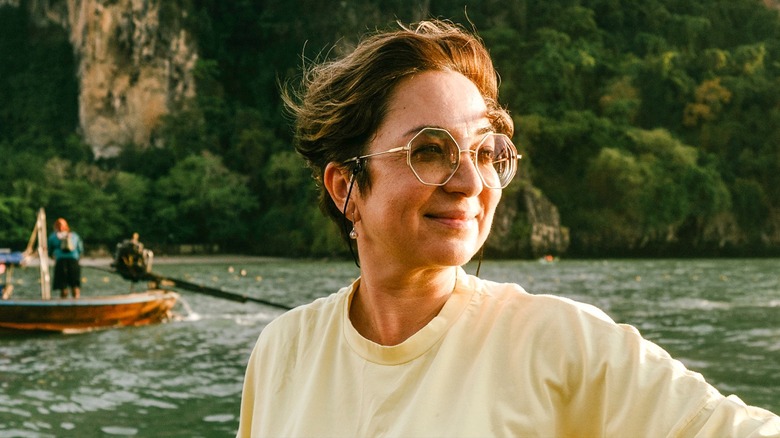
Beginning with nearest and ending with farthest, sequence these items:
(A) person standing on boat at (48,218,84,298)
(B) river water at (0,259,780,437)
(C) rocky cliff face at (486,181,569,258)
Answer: (B) river water at (0,259,780,437) → (A) person standing on boat at (48,218,84,298) → (C) rocky cliff face at (486,181,569,258)

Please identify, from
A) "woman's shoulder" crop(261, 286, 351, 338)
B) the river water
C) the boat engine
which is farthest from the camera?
the boat engine

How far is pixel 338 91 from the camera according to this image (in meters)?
1.52

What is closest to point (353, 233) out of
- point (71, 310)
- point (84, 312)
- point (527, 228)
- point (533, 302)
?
point (533, 302)

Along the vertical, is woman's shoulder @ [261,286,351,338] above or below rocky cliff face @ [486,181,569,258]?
above

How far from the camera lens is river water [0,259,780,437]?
30.8 feet

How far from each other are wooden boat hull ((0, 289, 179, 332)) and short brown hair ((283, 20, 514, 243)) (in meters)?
14.7

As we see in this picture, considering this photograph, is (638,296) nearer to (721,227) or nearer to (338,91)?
(338,91)

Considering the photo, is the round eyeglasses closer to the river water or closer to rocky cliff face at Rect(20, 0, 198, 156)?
the river water

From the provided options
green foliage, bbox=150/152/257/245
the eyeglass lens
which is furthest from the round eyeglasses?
green foliage, bbox=150/152/257/245

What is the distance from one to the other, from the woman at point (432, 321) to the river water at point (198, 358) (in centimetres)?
744

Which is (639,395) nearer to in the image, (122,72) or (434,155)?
(434,155)

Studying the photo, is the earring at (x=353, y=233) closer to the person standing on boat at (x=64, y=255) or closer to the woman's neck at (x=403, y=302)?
the woman's neck at (x=403, y=302)

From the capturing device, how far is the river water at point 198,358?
938cm

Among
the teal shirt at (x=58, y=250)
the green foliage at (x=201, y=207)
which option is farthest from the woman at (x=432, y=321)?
the green foliage at (x=201, y=207)
